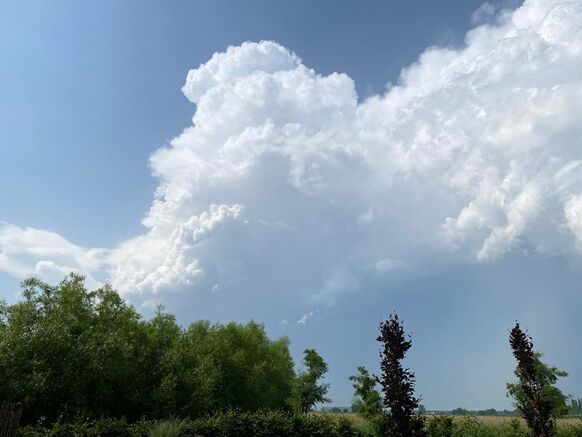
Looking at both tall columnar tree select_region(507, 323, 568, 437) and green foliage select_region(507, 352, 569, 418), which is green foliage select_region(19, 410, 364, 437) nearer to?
tall columnar tree select_region(507, 323, 568, 437)

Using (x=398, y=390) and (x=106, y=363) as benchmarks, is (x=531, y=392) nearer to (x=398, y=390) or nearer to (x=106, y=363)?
(x=398, y=390)

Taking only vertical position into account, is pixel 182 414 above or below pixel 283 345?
below

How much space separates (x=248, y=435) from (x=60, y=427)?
27.5 feet

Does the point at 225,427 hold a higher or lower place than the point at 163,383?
lower

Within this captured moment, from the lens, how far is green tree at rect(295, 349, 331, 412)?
6359 cm

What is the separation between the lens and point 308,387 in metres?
64.0

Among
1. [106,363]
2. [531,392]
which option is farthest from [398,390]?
[106,363]

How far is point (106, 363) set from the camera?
3186 centimetres

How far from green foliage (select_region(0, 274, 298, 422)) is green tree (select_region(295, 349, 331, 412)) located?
12.0m

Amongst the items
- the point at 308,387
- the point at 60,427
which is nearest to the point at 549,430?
the point at 60,427

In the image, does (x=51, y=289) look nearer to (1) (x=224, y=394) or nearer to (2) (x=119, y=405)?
(2) (x=119, y=405)

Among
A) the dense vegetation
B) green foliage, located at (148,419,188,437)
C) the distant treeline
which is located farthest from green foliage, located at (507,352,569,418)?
green foliage, located at (148,419,188,437)

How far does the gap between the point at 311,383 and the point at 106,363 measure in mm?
38348

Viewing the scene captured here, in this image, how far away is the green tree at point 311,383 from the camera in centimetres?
6359
